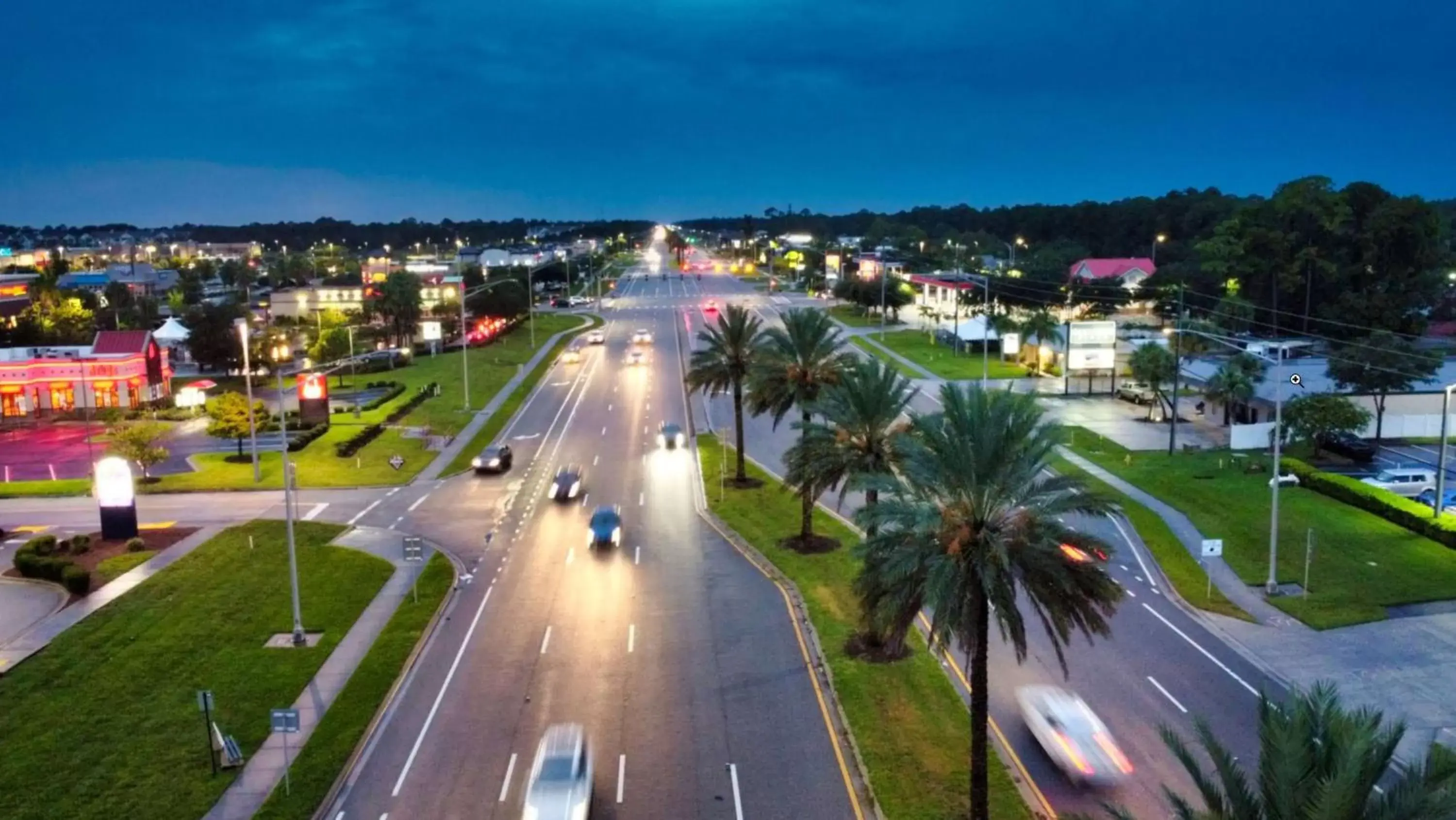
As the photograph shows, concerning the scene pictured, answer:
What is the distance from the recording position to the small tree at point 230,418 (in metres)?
54.2

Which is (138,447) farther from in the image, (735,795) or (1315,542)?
(1315,542)

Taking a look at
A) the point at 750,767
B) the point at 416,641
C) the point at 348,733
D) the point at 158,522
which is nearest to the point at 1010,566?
the point at 750,767

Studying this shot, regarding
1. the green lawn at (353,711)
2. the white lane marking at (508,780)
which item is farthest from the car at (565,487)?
the white lane marking at (508,780)

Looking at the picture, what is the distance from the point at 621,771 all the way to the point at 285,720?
6884 mm

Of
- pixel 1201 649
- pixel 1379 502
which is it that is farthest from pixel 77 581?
pixel 1379 502

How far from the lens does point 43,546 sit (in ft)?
124

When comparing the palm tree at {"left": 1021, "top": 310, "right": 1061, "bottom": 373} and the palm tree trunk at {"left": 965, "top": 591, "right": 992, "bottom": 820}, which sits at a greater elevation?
the palm tree at {"left": 1021, "top": 310, "right": 1061, "bottom": 373}

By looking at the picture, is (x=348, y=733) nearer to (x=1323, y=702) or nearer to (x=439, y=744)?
(x=439, y=744)

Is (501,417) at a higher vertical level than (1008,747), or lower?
higher

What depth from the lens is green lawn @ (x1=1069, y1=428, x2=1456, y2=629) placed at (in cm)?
3150

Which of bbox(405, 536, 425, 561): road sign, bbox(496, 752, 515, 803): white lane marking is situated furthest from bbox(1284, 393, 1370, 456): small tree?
bbox(496, 752, 515, 803): white lane marking

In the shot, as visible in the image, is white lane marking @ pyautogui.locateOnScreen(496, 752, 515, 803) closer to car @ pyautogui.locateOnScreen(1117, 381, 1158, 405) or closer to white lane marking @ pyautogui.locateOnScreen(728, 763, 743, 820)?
white lane marking @ pyautogui.locateOnScreen(728, 763, 743, 820)

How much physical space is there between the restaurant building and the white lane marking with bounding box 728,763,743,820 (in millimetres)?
65872

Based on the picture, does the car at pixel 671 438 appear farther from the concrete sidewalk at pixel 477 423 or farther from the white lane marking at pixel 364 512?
the white lane marking at pixel 364 512
